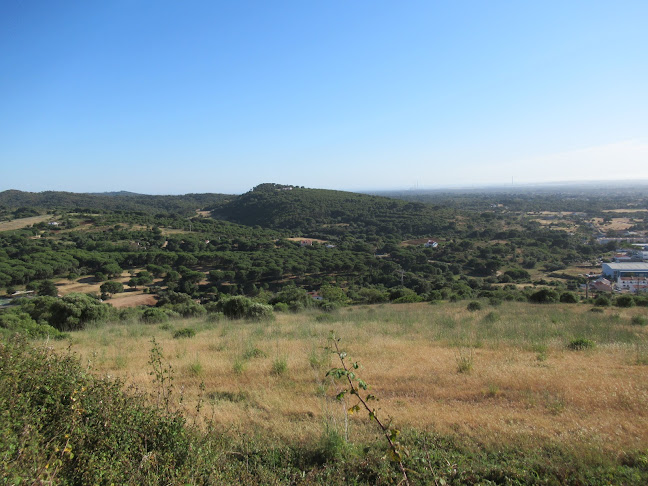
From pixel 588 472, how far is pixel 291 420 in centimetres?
303

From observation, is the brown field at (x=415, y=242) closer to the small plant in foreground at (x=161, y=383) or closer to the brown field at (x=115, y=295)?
the brown field at (x=115, y=295)

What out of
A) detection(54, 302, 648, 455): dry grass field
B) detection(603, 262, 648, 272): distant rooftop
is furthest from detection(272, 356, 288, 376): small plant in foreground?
detection(603, 262, 648, 272): distant rooftop

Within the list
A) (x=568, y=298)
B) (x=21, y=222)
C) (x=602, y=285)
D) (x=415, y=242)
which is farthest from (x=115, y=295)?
(x=415, y=242)

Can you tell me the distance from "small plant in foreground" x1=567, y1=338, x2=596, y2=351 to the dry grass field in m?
0.10

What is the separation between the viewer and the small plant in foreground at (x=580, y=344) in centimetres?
688

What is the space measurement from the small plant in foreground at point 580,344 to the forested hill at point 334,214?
52214 mm

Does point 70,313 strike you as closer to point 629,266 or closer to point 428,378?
point 428,378

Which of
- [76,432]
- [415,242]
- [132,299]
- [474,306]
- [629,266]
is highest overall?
[76,432]

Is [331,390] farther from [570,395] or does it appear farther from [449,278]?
[449,278]

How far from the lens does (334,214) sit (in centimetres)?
7356

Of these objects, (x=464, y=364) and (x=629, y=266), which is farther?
(x=629, y=266)

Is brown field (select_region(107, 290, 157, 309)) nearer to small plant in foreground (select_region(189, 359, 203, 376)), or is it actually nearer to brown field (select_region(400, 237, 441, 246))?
small plant in foreground (select_region(189, 359, 203, 376))

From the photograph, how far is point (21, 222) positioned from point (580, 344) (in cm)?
6313

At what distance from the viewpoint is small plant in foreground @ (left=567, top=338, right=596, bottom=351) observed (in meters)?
6.88
